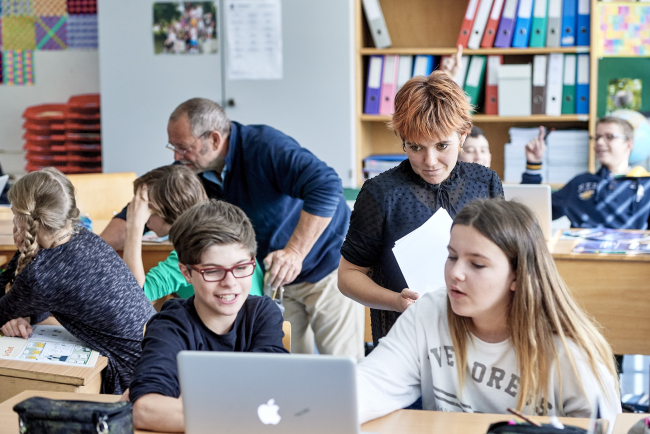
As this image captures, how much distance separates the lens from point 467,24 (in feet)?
12.3

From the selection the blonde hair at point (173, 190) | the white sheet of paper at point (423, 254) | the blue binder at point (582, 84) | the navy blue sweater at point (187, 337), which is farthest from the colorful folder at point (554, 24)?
the navy blue sweater at point (187, 337)

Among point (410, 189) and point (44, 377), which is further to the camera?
point (44, 377)

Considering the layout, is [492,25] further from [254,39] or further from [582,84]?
[254,39]

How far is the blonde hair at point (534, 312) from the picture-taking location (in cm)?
125

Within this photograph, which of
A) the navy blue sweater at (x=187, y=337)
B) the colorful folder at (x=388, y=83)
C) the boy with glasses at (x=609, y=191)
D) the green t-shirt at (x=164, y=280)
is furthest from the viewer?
the colorful folder at (x=388, y=83)

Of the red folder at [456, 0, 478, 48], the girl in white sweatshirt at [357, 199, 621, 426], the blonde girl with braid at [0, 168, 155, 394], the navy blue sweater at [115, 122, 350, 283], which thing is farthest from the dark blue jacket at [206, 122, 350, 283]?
the red folder at [456, 0, 478, 48]

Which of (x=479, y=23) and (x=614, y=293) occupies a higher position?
(x=479, y=23)

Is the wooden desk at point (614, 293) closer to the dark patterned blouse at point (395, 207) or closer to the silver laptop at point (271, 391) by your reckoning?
the dark patterned blouse at point (395, 207)

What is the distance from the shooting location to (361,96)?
3.92 meters

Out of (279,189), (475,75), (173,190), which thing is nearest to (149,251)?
(173,190)

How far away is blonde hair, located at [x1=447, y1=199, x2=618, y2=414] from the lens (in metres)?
1.25

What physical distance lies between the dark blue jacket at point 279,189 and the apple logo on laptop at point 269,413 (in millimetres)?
1388

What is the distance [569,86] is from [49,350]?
2888 millimetres

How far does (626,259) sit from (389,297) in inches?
60.5
